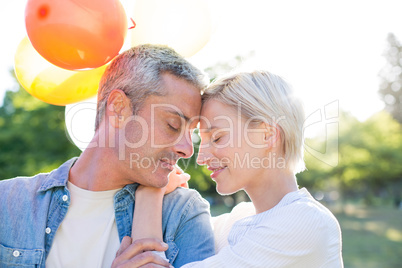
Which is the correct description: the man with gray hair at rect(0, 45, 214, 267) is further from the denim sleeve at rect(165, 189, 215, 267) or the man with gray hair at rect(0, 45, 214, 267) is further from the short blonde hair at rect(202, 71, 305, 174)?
the short blonde hair at rect(202, 71, 305, 174)

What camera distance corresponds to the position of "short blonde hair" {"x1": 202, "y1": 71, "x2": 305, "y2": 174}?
93.7 inches

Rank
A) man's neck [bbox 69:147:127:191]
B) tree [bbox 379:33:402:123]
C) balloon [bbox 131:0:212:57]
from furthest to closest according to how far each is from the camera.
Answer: tree [bbox 379:33:402:123], balloon [bbox 131:0:212:57], man's neck [bbox 69:147:127:191]

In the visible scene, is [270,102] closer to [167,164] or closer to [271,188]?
[271,188]

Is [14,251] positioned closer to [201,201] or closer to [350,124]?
[201,201]

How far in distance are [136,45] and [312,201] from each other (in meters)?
1.45

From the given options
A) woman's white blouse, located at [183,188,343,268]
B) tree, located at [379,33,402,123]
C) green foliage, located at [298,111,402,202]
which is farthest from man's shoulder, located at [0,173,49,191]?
tree, located at [379,33,402,123]

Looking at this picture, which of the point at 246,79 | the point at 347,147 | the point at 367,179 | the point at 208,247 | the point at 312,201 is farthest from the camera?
the point at 367,179

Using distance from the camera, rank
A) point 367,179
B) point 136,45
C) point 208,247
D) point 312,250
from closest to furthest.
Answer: point 312,250 < point 208,247 < point 136,45 < point 367,179

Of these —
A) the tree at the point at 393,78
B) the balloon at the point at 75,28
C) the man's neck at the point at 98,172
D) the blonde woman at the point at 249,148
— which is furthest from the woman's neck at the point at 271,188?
the tree at the point at 393,78

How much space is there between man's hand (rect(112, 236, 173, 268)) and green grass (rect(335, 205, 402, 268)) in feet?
42.2

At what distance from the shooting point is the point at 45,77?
105 inches

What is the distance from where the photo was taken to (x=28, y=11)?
2217 mm

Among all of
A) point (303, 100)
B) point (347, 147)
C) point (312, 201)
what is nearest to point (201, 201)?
point (312, 201)

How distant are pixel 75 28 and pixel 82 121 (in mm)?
984
